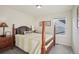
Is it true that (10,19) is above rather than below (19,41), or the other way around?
above

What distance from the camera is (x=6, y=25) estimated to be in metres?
1.28

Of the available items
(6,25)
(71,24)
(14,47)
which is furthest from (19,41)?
(71,24)

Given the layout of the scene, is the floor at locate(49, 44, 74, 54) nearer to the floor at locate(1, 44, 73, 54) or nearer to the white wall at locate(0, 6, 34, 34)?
the floor at locate(1, 44, 73, 54)

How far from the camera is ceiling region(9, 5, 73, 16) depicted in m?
1.27

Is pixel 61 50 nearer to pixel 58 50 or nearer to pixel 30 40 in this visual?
pixel 58 50

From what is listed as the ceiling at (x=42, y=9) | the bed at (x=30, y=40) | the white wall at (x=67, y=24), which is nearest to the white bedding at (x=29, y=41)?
the bed at (x=30, y=40)

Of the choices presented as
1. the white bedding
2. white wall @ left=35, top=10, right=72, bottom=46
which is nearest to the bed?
the white bedding

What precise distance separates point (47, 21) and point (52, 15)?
12 centimetres

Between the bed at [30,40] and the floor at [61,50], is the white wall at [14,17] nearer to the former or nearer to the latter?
the bed at [30,40]

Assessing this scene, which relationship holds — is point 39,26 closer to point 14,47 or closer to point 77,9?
point 14,47

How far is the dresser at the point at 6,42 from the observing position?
1.32 metres
